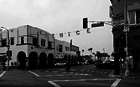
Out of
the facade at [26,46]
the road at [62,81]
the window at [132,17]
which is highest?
the window at [132,17]

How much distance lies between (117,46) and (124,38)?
6382 millimetres

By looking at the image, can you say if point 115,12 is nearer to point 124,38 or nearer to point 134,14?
point 134,14

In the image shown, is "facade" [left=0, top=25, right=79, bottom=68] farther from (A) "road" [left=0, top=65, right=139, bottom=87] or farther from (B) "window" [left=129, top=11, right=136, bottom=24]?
(A) "road" [left=0, top=65, right=139, bottom=87]

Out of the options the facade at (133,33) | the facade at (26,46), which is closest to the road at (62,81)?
the facade at (133,33)

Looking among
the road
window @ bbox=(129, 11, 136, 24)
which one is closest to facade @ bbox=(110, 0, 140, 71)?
window @ bbox=(129, 11, 136, 24)

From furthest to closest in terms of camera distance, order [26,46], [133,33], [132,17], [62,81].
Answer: [26,46] → [132,17] → [133,33] → [62,81]

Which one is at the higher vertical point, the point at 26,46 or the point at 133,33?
the point at 133,33

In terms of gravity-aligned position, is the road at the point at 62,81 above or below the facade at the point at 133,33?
below

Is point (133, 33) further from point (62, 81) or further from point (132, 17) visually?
point (62, 81)

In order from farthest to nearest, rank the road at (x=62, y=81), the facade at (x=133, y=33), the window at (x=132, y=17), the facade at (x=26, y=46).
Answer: the facade at (x=26, y=46), the window at (x=132, y=17), the facade at (x=133, y=33), the road at (x=62, y=81)

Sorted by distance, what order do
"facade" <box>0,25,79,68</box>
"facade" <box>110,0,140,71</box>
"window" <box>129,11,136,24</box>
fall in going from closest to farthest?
1. "facade" <box>110,0,140,71</box>
2. "window" <box>129,11,136,24</box>
3. "facade" <box>0,25,79,68</box>

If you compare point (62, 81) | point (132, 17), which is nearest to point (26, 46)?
point (132, 17)

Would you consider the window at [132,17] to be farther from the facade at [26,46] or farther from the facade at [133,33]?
the facade at [26,46]

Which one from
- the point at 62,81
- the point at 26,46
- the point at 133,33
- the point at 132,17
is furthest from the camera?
the point at 26,46
